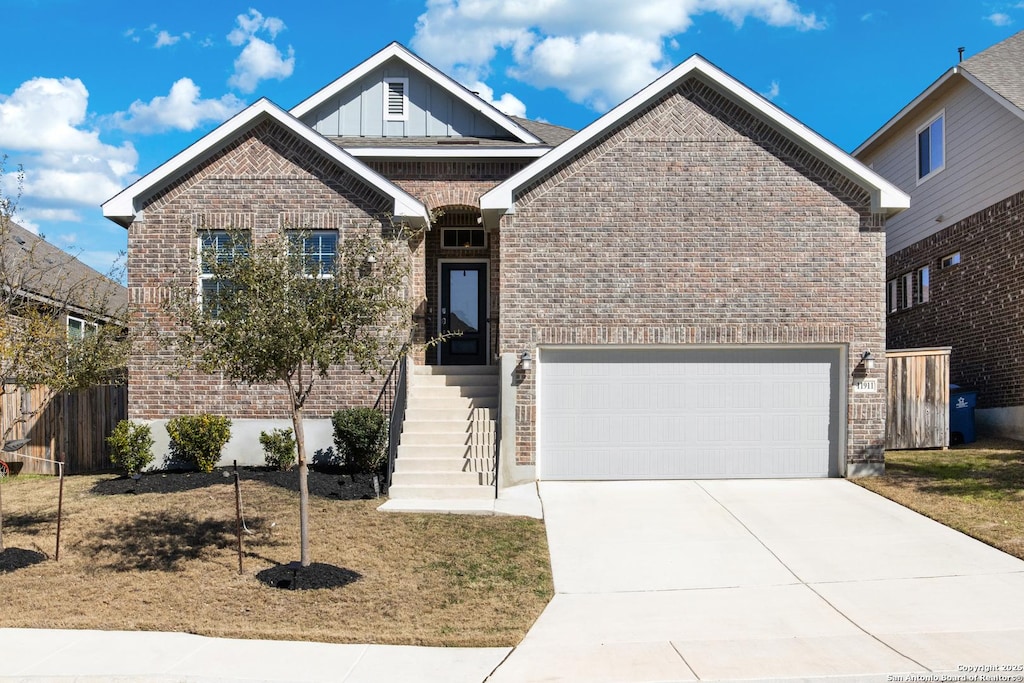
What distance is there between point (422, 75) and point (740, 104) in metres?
6.95

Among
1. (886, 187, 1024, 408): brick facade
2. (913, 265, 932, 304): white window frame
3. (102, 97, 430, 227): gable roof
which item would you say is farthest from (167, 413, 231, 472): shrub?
(913, 265, 932, 304): white window frame

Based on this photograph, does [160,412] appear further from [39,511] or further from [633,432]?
[633,432]

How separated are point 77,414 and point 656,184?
438 inches

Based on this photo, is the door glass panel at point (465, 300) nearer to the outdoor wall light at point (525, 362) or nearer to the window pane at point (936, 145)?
the outdoor wall light at point (525, 362)

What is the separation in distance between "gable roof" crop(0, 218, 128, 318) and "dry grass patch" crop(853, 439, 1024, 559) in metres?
11.5

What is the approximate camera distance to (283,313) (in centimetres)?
814

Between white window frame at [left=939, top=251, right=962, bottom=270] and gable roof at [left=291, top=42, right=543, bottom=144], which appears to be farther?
white window frame at [left=939, top=251, right=962, bottom=270]

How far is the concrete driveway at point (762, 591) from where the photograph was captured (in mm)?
6363

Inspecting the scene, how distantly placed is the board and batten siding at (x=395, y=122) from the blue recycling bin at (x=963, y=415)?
10373 mm

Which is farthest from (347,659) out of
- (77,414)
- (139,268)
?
(77,414)

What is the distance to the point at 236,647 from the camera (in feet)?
22.2

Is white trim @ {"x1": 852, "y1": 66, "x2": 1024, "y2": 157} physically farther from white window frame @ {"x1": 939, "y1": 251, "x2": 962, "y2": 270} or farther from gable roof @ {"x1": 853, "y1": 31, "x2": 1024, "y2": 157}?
white window frame @ {"x1": 939, "y1": 251, "x2": 962, "y2": 270}

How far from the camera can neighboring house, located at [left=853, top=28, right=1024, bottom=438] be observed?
15570 millimetres

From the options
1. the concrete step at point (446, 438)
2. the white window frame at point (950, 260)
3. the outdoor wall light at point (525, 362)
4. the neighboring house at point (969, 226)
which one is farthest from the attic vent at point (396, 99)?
the white window frame at point (950, 260)
